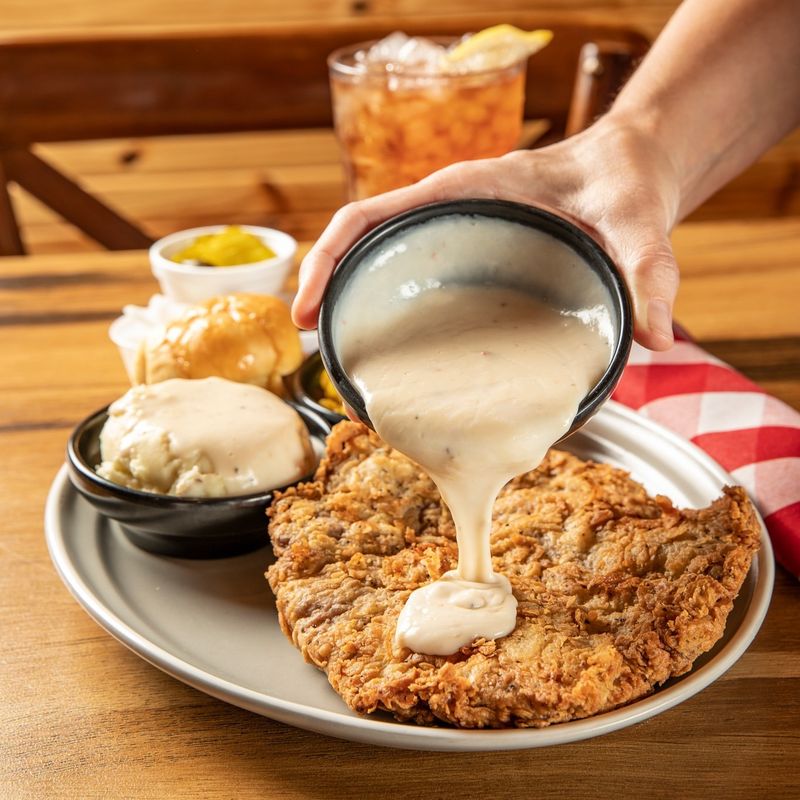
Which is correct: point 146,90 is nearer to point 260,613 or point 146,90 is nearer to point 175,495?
point 175,495

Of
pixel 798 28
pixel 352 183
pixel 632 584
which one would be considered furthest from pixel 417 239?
pixel 352 183

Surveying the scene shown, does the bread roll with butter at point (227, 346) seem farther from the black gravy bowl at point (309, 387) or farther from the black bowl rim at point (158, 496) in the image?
Answer: the black bowl rim at point (158, 496)

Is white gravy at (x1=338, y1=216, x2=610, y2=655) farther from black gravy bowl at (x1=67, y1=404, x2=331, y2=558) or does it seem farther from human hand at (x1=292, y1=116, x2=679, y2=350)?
black gravy bowl at (x1=67, y1=404, x2=331, y2=558)

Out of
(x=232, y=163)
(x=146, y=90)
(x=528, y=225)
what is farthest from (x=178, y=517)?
(x=232, y=163)

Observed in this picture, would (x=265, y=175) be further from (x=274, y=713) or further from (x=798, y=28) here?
(x=274, y=713)

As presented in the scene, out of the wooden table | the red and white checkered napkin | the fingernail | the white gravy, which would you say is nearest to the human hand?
the fingernail
